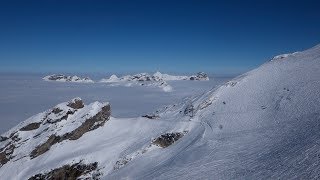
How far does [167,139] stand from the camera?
36.6 metres

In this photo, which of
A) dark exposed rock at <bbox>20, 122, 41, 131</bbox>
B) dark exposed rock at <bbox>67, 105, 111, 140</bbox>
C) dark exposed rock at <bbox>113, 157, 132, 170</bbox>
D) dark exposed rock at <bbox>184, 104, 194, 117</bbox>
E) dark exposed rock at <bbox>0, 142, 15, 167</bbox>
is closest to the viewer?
dark exposed rock at <bbox>113, 157, 132, 170</bbox>

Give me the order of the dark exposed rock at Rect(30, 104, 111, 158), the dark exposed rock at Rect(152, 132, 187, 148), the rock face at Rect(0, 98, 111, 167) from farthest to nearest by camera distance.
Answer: the rock face at Rect(0, 98, 111, 167) → the dark exposed rock at Rect(30, 104, 111, 158) → the dark exposed rock at Rect(152, 132, 187, 148)

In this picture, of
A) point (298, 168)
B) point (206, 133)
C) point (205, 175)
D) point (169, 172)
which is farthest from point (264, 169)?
point (206, 133)

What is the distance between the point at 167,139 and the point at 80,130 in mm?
11632

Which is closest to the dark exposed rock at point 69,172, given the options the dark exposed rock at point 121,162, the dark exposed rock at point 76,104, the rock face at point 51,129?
the dark exposed rock at point 121,162

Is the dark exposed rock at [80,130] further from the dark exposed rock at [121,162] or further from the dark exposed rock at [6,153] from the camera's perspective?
the dark exposed rock at [121,162]

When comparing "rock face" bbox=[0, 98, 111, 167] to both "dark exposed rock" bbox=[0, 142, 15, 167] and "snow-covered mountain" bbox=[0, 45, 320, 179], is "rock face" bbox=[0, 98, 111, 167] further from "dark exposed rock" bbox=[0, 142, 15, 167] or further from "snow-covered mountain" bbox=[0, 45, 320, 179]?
"snow-covered mountain" bbox=[0, 45, 320, 179]

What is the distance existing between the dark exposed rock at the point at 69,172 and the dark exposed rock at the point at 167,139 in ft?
24.4

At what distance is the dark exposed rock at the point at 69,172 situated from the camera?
32.9 metres

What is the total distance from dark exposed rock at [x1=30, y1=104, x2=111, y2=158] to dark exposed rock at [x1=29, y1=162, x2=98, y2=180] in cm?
480

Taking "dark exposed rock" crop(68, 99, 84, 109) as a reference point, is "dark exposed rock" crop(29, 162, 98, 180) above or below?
below

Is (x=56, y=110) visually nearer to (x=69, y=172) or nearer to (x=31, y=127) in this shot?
(x=31, y=127)

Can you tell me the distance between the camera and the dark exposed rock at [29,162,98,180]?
32.9 m

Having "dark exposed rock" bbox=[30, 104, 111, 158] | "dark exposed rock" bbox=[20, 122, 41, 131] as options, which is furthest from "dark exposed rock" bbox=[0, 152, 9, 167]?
"dark exposed rock" bbox=[20, 122, 41, 131]
